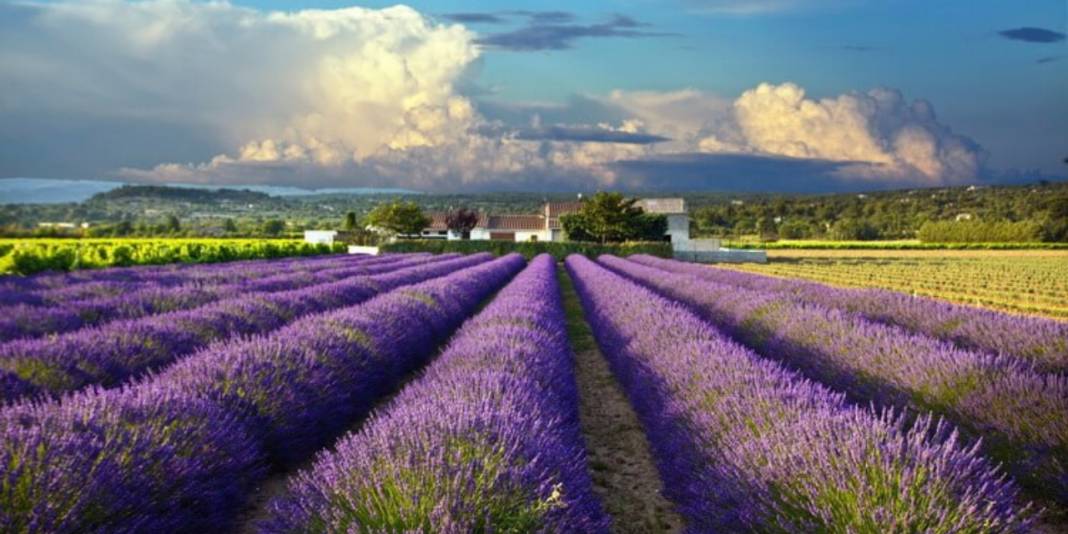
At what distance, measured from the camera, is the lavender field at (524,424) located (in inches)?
106

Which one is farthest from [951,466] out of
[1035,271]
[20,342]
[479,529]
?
[1035,271]

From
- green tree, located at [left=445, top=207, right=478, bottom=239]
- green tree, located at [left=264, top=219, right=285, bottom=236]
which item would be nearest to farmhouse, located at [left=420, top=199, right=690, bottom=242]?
green tree, located at [left=445, top=207, right=478, bottom=239]

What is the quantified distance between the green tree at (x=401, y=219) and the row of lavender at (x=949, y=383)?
71.8 meters

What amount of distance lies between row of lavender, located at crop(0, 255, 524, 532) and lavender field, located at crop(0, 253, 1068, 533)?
0.02 meters

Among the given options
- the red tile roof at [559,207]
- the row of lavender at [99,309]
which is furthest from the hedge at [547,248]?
the row of lavender at [99,309]

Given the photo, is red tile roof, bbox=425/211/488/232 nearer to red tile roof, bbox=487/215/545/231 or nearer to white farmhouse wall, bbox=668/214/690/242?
red tile roof, bbox=487/215/545/231

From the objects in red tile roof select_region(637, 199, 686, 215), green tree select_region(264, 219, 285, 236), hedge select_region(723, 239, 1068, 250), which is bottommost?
hedge select_region(723, 239, 1068, 250)

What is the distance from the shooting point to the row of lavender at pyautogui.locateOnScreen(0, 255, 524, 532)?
9.53ft

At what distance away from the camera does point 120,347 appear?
6270 mm

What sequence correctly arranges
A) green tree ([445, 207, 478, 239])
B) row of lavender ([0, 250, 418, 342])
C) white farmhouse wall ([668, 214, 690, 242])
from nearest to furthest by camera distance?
row of lavender ([0, 250, 418, 342]) < white farmhouse wall ([668, 214, 690, 242]) < green tree ([445, 207, 478, 239])

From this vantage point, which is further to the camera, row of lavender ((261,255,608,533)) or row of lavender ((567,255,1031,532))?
row of lavender ((567,255,1031,532))

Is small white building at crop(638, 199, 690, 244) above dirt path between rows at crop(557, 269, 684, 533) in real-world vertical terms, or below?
above

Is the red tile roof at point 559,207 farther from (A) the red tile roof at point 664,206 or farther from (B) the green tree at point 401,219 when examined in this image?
(B) the green tree at point 401,219

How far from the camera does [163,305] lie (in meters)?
9.96
